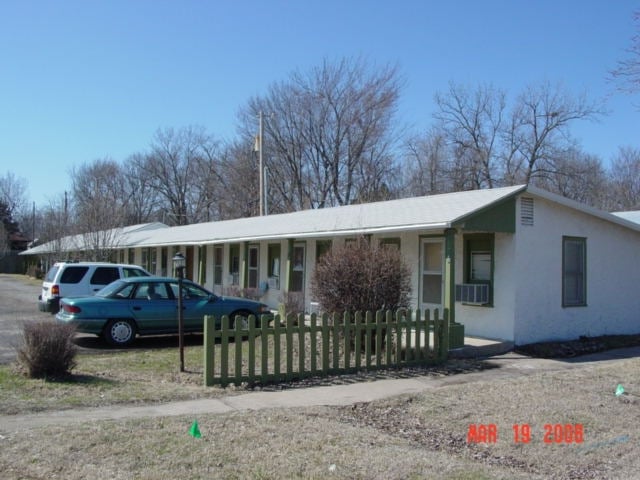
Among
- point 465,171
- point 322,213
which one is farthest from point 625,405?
point 465,171

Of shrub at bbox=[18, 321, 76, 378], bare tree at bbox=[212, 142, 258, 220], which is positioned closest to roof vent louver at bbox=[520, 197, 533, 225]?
shrub at bbox=[18, 321, 76, 378]

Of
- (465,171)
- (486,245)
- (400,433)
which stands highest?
(465,171)

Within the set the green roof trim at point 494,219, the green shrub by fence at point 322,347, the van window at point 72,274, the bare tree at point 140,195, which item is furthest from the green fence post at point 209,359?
the bare tree at point 140,195

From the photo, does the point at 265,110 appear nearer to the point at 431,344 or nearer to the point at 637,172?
the point at 637,172

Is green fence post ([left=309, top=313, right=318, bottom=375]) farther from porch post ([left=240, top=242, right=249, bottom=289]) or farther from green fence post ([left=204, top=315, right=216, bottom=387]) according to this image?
porch post ([left=240, top=242, right=249, bottom=289])

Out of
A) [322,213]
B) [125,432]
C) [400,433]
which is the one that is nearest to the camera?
[125,432]

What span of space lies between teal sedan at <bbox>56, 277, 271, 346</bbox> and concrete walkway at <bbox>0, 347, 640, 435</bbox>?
417 cm

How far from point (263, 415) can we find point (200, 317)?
691 cm

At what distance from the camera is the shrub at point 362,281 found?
11.0 m

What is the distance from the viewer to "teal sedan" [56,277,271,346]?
1263 cm

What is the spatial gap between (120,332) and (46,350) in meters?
4.12

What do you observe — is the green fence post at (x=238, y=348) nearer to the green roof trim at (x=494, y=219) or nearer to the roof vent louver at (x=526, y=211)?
the green roof trim at (x=494, y=219)

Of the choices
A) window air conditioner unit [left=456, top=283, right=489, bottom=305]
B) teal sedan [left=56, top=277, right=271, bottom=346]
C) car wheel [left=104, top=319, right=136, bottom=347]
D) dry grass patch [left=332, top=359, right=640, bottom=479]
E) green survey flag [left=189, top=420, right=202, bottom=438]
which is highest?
window air conditioner unit [left=456, top=283, right=489, bottom=305]

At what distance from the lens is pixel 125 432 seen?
602 centimetres
